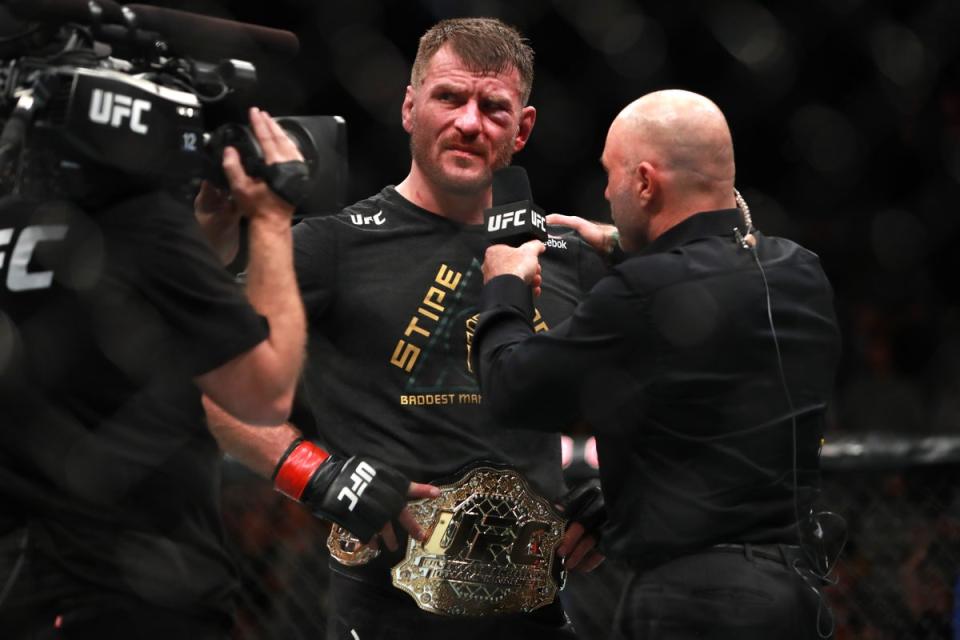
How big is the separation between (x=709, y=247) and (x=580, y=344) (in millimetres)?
241

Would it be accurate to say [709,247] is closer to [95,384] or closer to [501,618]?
[501,618]

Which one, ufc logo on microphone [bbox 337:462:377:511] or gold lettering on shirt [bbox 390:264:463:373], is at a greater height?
gold lettering on shirt [bbox 390:264:463:373]

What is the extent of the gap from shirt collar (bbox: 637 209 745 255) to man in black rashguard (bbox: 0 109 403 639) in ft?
2.11

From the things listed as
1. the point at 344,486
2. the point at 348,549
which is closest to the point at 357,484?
the point at 344,486

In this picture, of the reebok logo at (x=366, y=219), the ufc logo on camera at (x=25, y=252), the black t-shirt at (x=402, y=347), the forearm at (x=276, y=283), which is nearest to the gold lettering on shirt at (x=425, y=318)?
the black t-shirt at (x=402, y=347)

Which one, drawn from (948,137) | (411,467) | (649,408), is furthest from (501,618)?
(948,137)

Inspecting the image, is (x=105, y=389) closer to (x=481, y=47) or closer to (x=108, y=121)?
(x=108, y=121)

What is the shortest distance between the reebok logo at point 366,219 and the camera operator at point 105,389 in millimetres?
591

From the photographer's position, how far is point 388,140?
431 centimetres

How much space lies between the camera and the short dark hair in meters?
2.11

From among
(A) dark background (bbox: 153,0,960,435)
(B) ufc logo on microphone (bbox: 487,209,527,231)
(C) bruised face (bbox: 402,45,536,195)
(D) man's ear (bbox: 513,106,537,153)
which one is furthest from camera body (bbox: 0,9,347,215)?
(A) dark background (bbox: 153,0,960,435)

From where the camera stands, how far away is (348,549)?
1974mm

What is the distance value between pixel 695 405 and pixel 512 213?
0.40 m

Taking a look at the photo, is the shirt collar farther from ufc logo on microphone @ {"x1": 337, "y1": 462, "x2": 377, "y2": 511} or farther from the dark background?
the dark background
